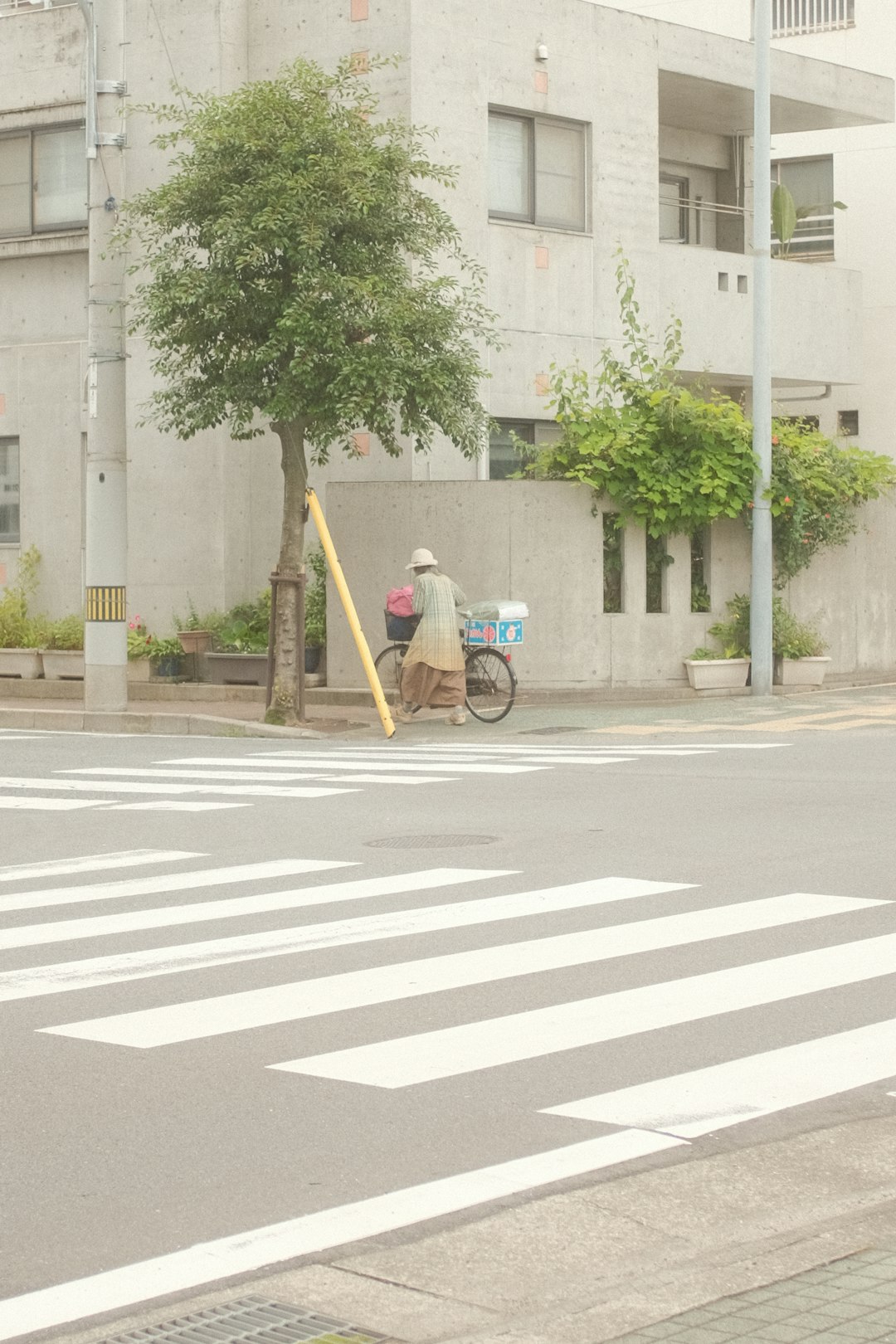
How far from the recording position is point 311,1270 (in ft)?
15.9

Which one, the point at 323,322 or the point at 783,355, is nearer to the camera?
the point at 323,322

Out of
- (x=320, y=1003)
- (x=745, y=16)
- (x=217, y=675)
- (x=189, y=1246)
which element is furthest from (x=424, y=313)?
(x=745, y=16)

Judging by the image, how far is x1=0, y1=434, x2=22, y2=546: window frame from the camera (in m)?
28.1

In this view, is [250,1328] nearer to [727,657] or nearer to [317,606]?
[317,606]

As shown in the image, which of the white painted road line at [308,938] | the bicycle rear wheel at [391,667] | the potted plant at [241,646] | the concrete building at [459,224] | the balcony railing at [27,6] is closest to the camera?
the white painted road line at [308,938]

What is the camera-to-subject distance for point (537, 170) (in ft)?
86.7

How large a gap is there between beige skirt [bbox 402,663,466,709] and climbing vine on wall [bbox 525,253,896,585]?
3795mm

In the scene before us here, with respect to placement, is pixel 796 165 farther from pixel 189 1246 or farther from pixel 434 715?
pixel 189 1246

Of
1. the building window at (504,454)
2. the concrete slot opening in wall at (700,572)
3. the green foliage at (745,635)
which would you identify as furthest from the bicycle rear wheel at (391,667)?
the concrete slot opening in wall at (700,572)

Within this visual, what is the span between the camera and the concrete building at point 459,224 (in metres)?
24.7

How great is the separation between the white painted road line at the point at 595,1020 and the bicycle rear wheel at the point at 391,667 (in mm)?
14183

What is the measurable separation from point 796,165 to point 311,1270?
114 feet

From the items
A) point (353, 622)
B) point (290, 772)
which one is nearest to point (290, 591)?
point (353, 622)

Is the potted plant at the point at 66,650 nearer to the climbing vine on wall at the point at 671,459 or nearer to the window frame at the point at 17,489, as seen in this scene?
the window frame at the point at 17,489
